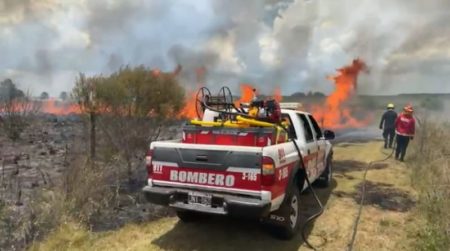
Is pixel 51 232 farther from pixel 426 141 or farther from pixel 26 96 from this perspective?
pixel 26 96

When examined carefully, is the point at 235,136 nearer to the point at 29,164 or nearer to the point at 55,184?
the point at 55,184

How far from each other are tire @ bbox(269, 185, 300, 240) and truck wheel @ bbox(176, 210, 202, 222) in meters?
1.33

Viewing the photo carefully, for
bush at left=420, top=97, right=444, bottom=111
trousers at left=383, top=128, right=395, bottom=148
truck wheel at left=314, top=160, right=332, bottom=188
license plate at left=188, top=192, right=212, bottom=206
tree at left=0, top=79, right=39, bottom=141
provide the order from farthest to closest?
bush at left=420, top=97, right=444, bottom=111, tree at left=0, top=79, right=39, bottom=141, trousers at left=383, top=128, right=395, bottom=148, truck wheel at left=314, top=160, right=332, bottom=188, license plate at left=188, top=192, right=212, bottom=206

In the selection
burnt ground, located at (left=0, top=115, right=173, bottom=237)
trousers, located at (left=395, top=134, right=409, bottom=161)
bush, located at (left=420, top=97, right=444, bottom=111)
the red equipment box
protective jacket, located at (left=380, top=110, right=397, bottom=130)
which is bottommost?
burnt ground, located at (left=0, top=115, right=173, bottom=237)

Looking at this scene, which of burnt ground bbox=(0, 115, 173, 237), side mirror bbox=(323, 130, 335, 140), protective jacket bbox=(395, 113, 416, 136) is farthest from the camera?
protective jacket bbox=(395, 113, 416, 136)

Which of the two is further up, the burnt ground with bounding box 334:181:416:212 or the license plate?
the license plate

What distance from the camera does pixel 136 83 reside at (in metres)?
14.6

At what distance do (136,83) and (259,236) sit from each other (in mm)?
10202

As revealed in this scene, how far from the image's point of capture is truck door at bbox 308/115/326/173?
747 cm

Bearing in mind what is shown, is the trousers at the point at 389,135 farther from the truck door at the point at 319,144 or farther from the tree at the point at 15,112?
the tree at the point at 15,112

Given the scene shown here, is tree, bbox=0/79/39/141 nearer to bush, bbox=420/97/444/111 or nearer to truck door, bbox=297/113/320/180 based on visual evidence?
truck door, bbox=297/113/320/180

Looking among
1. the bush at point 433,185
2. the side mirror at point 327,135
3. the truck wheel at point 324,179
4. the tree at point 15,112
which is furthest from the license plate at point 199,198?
the tree at point 15,112

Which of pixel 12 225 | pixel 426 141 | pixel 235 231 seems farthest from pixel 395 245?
pixel 426 141

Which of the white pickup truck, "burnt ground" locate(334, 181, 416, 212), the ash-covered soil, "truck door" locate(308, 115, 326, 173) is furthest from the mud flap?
the ash-covered soil
